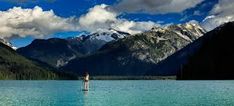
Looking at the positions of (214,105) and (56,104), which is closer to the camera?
Result: (214,105)

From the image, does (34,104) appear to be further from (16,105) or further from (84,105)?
(84,105)

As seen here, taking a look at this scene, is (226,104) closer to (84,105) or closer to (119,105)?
(119,105)

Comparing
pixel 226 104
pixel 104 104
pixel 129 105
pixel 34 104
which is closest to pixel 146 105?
pixel 129 105

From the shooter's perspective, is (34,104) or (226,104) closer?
(226,104)

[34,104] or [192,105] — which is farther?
[34,104]

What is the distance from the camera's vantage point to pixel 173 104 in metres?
76.6

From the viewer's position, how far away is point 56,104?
80000mm

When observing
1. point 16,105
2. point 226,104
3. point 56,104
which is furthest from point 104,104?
point 226,104

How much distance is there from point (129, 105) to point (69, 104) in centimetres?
1090

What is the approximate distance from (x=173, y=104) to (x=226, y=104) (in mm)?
8285

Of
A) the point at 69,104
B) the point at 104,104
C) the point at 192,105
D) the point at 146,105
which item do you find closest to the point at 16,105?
the point at 69,104

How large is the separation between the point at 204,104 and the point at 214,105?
2273mm

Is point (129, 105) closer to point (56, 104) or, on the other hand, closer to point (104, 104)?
point (104, 104)

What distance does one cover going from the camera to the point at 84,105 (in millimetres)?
→ 78000
